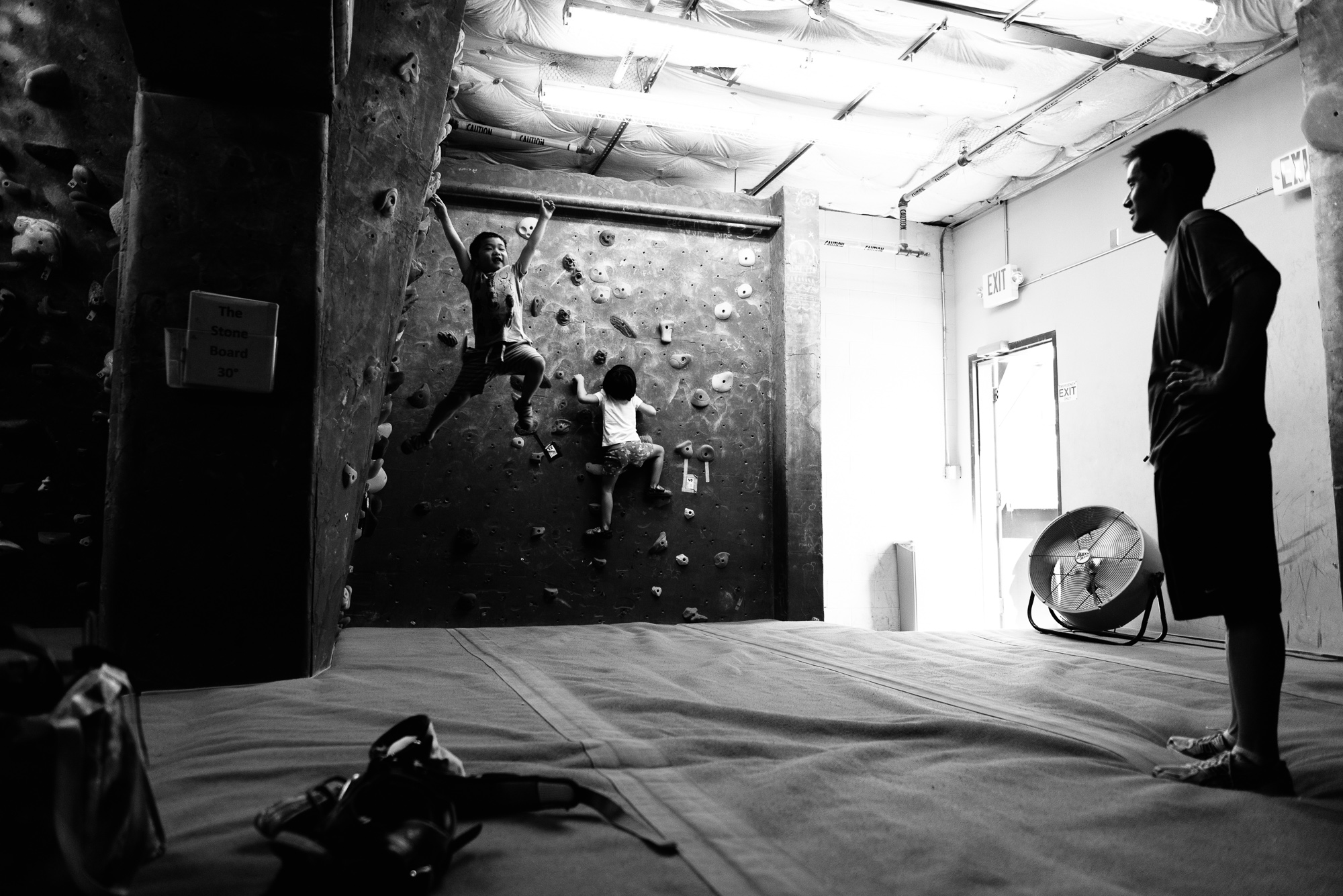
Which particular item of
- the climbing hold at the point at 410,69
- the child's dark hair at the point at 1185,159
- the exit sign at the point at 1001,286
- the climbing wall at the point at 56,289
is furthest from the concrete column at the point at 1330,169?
the climbing wall at the point at 56,289

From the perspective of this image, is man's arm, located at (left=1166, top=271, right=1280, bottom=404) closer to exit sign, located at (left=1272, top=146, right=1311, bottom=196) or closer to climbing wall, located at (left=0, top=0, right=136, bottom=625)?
climbing wall, located at (left=0, top=0, right=136, bottom=625)

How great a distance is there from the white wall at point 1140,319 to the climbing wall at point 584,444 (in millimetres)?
2208

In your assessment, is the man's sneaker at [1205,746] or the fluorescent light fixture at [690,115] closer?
the man's sneaker at [1205,746]

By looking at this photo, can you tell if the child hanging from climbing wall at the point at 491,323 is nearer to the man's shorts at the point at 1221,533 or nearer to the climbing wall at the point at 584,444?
the climbing wall at the point at 584,444

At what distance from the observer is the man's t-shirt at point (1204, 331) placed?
6.45 feet

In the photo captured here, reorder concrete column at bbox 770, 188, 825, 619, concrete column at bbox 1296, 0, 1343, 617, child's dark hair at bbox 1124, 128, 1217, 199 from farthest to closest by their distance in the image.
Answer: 1. concrete column at bbox 770, 188, 825, 619
2. concrete column at bbox 1296, 0, 1343, 617
3. child's dark hair at bbox 1124, 128, 1217, 199

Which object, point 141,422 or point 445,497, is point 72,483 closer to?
point 141,422

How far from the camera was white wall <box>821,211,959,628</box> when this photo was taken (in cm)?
835

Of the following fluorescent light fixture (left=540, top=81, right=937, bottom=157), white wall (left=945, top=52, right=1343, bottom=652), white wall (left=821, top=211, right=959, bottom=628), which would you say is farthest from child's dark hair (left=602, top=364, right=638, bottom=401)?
white wall (left=945, top=52, right=1343, bottom=652)

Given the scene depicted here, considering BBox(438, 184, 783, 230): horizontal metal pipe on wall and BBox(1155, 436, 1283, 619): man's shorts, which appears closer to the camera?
BBox(1155, 436, 1283, 619): man's shorts

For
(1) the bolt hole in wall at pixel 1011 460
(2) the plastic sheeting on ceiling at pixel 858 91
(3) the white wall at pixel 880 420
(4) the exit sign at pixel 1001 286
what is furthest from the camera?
(3) the white wall at pixel 880 420

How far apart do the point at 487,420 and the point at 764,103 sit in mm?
3155

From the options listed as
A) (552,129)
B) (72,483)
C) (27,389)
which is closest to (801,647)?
(72,483)

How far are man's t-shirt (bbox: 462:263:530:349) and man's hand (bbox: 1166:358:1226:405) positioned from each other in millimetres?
4259
